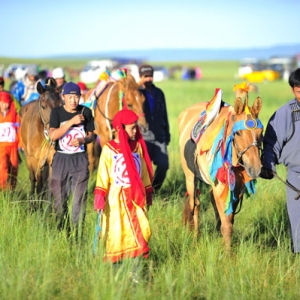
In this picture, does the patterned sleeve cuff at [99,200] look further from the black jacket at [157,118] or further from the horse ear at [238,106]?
the black jacket at [157,118]

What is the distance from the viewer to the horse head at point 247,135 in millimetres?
5852

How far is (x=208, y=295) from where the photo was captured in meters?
5.22

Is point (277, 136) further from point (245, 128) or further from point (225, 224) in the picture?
point (225, 224)

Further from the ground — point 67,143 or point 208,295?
point 67,143

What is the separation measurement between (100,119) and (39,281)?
6.40m

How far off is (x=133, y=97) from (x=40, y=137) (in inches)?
67.9

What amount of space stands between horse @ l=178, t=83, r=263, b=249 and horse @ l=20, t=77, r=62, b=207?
76.3 inches

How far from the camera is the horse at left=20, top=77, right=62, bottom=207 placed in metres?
8.93

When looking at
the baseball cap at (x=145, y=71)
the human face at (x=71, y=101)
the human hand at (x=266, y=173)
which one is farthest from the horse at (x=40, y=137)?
the human hand at (x=266, y=173)

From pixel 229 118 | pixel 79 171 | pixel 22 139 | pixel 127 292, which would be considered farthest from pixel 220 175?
pixel 22 139

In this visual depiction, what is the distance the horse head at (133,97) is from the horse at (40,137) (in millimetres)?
1438

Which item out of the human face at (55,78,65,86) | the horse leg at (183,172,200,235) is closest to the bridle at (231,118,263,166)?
the horse leg at (183,172,200,235)

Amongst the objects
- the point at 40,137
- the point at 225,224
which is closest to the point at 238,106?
the point at 225,224

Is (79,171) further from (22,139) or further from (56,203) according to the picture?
(22,139)
